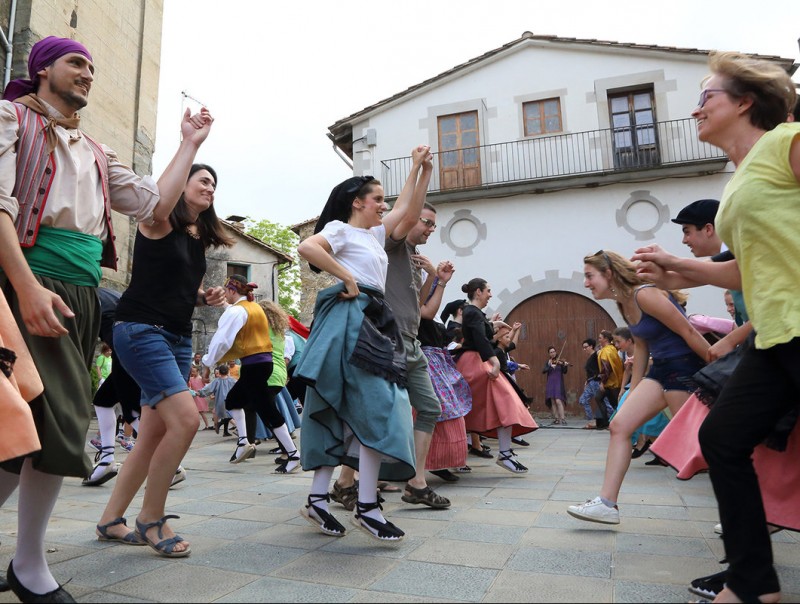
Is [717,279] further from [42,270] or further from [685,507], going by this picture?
[42,270]

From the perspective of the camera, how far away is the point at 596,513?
10.6 ft

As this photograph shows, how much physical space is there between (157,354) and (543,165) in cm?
1460

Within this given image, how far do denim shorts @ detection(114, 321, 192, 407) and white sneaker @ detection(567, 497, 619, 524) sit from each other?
2.18m

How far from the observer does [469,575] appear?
7.84 feet

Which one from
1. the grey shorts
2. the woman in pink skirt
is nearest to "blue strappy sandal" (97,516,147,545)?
the grey shorts

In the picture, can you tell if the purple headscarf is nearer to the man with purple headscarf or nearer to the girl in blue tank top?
the man with purple headscarf

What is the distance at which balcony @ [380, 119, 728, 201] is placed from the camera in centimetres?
1498

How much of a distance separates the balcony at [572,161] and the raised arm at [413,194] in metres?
12.7

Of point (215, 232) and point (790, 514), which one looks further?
point (215, 232)

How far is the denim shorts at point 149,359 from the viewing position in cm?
292

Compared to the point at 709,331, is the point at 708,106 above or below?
above

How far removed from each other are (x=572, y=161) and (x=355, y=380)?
14299mm

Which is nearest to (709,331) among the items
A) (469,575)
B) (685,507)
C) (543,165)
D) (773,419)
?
(685,507)

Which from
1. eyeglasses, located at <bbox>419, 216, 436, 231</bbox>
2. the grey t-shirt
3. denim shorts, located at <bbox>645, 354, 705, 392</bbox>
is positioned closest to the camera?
denim shorts, located at <bbox>645, 354, 705, 392</bbox>
